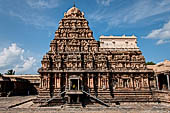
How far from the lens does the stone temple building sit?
2789 cm

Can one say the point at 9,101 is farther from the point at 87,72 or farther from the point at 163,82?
the point at 163,82

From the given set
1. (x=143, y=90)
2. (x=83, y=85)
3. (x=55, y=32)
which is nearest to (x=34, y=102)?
(x=83, y=85)

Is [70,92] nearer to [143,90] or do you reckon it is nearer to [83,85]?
[83,85]

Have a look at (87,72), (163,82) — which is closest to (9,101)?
(87,72)

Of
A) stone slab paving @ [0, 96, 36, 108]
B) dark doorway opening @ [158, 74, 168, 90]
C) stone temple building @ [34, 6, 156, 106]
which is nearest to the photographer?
stone slab paving @ [0, 96, 36, 108]

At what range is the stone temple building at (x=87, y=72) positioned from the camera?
27891 mm

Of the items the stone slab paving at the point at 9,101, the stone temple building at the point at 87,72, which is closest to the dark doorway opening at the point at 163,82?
the stone temple building at the point at 87,72

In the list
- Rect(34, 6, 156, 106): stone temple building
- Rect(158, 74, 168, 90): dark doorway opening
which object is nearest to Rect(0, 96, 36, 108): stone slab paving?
Rect(34, 6, 156, 106): stone temple building

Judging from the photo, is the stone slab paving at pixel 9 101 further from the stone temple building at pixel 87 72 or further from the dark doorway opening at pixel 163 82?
the dark doorway opening at pixel 163 82

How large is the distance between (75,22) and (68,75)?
15.4 meters

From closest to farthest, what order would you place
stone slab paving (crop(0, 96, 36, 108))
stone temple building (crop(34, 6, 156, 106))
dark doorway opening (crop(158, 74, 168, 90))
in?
stone slab paving (crop(0, 96, 36, 108))
stone temple building (crop(34, 6, 156, 106))
dark doorway opening (crop(158, 74, 168, 90))

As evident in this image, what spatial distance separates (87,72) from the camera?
29719 mm

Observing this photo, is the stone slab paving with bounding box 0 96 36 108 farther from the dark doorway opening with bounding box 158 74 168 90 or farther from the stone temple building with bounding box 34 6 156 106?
the dark doorway opening with bounding box 158 74 168 90

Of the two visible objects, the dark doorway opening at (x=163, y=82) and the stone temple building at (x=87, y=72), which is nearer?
the stone temple building at (x=87, y=72)
